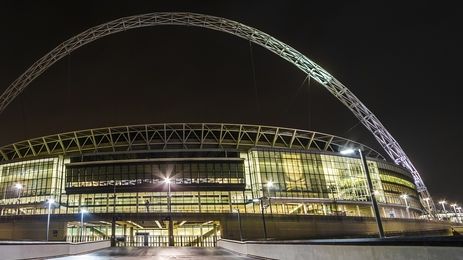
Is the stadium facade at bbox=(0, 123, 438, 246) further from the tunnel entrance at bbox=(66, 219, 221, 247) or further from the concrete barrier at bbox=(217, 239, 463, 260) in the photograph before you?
the concrete barrier at bbox=(217, 239, 463, 260)

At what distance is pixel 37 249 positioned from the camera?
22.6 meters

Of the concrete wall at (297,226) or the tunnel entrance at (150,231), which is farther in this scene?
the tunnel entrance at (150,231)

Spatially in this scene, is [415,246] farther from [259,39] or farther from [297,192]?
[297,192]

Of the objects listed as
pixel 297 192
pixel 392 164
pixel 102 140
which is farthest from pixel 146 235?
pixel 392 164

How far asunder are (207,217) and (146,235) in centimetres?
1949

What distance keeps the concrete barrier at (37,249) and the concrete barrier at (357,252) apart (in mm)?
15151

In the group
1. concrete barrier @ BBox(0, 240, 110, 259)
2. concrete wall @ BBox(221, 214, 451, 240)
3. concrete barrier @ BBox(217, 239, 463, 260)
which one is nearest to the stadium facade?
concrete wall @ BBox(221, 214, 451, 240)

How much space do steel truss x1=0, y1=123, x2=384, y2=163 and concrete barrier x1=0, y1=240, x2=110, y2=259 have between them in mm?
47169

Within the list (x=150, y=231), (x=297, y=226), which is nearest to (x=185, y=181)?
(x=150, y=231)

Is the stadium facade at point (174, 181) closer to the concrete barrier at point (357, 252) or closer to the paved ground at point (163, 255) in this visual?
the paved ground at point (163, 255)

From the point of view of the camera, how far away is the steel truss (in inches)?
3157

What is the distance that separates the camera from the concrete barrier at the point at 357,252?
6.83 m

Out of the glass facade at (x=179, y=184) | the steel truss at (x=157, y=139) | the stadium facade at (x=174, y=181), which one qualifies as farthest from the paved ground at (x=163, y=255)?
the steel truss at (x=157, y=139)

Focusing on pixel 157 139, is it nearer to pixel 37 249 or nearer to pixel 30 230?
pixel 30 230
